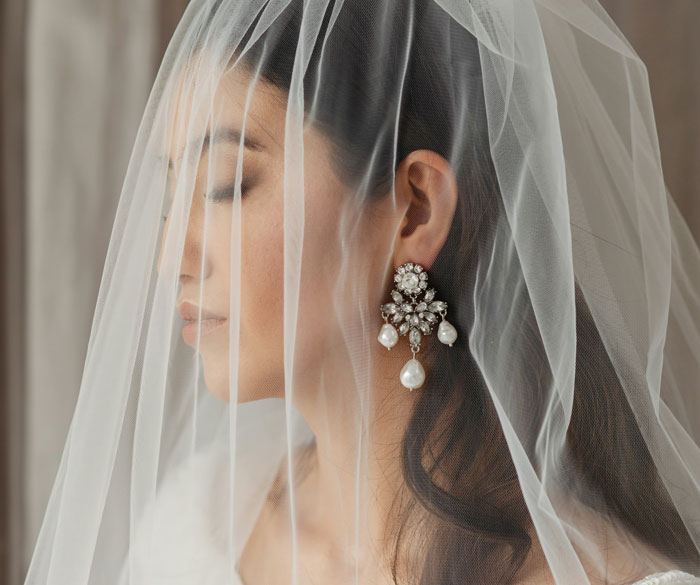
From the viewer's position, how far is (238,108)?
26.9 inches

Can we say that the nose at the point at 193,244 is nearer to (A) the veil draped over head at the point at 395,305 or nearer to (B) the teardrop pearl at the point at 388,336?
(A) the veil draped over head at the point at 395,305

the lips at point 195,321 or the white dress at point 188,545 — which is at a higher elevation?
the lips at point 195,321

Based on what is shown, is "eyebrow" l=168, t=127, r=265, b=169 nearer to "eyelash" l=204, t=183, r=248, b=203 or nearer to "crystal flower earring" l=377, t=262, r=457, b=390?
"eyelash" l=204, t=183, r=248, b=203

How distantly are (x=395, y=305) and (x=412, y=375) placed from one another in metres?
→ 0.08

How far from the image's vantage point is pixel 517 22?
0.67 m

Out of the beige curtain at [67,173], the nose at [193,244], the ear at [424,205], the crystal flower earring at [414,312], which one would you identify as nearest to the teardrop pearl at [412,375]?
the crystal flower earring at [414,312]

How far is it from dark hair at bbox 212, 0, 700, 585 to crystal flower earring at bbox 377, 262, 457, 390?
2 cm

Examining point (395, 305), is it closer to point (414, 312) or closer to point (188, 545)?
point (414, 312)

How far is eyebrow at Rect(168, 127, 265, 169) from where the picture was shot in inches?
26.7

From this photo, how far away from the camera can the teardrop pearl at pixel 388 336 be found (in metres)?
0.72

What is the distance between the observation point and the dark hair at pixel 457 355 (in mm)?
690

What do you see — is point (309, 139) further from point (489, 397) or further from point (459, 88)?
point (489, 397)

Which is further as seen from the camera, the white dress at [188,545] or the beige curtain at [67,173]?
the beige curtain at [67,173]

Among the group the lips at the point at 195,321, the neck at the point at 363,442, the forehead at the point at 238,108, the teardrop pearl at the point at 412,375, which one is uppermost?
the forehead at the point at 238,108
